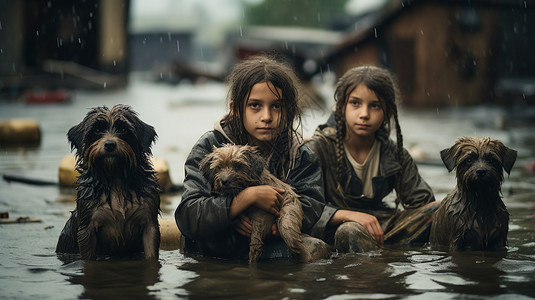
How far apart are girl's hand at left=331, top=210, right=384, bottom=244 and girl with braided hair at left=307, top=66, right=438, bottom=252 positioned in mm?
Result: 31

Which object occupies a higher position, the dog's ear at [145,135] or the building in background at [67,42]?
the building in background at [67,42]

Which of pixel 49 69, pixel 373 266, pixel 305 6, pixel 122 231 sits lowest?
pixel 373 266

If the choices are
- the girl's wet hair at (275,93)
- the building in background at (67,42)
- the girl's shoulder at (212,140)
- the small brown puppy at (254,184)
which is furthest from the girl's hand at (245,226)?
the building in background at (67,42)

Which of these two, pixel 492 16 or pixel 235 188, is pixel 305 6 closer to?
pixel 492 16

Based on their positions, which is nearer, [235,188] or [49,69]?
[235,188]

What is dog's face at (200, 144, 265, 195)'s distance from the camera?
505 centimetres

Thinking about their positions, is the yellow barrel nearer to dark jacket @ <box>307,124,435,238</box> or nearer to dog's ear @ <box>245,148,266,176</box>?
dark jacket @ <box>307,124,435,238</box>

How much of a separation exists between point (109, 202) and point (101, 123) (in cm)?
55

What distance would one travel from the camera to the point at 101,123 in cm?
505

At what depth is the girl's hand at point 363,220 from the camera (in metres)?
5.95

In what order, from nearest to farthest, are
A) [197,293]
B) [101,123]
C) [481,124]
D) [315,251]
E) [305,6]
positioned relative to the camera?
[197,293], [101,123], [315,251], [481,124], [305,6]

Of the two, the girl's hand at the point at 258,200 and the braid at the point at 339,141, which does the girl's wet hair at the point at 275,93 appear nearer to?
the girl's hand at the point at 258,200

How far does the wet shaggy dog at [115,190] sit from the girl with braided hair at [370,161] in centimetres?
156

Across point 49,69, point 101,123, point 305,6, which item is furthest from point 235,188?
point 305,6
